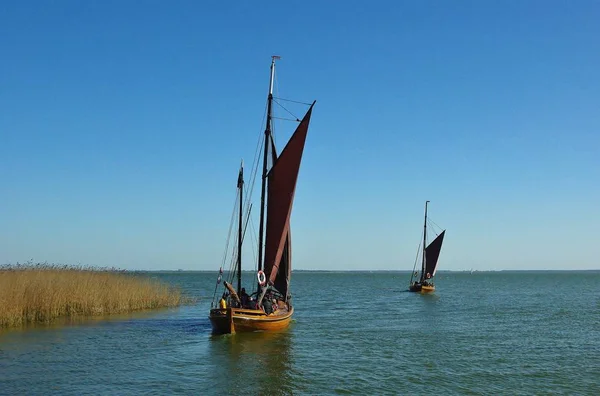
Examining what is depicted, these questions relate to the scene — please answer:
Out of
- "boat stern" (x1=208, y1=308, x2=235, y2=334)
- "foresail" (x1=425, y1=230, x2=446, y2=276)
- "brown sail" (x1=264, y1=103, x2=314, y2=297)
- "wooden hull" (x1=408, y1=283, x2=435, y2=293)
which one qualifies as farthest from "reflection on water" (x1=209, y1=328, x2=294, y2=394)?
"foresail" (x1=425, y1=230, x2=446, y2=276)

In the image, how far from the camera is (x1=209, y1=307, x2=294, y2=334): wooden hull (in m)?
25.3

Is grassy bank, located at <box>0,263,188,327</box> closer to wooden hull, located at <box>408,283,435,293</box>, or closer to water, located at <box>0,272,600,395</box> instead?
water, located at <box>0,272,600,395</box>

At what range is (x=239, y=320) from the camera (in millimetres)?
25547

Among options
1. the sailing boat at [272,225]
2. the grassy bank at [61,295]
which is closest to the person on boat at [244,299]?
the sailing boat at [272,225]

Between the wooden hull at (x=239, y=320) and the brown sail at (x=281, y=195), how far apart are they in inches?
92.4

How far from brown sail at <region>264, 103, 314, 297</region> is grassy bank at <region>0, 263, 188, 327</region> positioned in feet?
36.5

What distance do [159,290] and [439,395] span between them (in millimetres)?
→ 29994

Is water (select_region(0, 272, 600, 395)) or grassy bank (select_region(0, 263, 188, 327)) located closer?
water (select_region(0, 272, 600, 395))

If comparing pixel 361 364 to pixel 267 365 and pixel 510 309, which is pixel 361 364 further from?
pixel 510 309

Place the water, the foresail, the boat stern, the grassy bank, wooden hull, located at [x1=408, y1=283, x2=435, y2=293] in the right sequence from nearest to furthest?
1. the water
2. the boat stern
3. the grassy bank
4. wooden hull, located at [x1=408, y1=283, x2=435, y2=293]
5. the foresail

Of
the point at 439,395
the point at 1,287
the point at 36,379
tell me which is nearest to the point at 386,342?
the point at 439,395

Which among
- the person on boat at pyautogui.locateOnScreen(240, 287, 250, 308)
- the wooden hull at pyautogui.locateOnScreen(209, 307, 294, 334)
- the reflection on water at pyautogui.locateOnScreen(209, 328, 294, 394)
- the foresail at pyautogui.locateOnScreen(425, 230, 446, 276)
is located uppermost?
the foresail at pyautogui.locateOnScreen(425, 230, 446, 276)

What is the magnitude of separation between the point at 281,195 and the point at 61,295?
42.9 ft

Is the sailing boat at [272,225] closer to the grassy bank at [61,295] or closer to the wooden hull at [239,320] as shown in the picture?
the wooden hull at [239,320]
